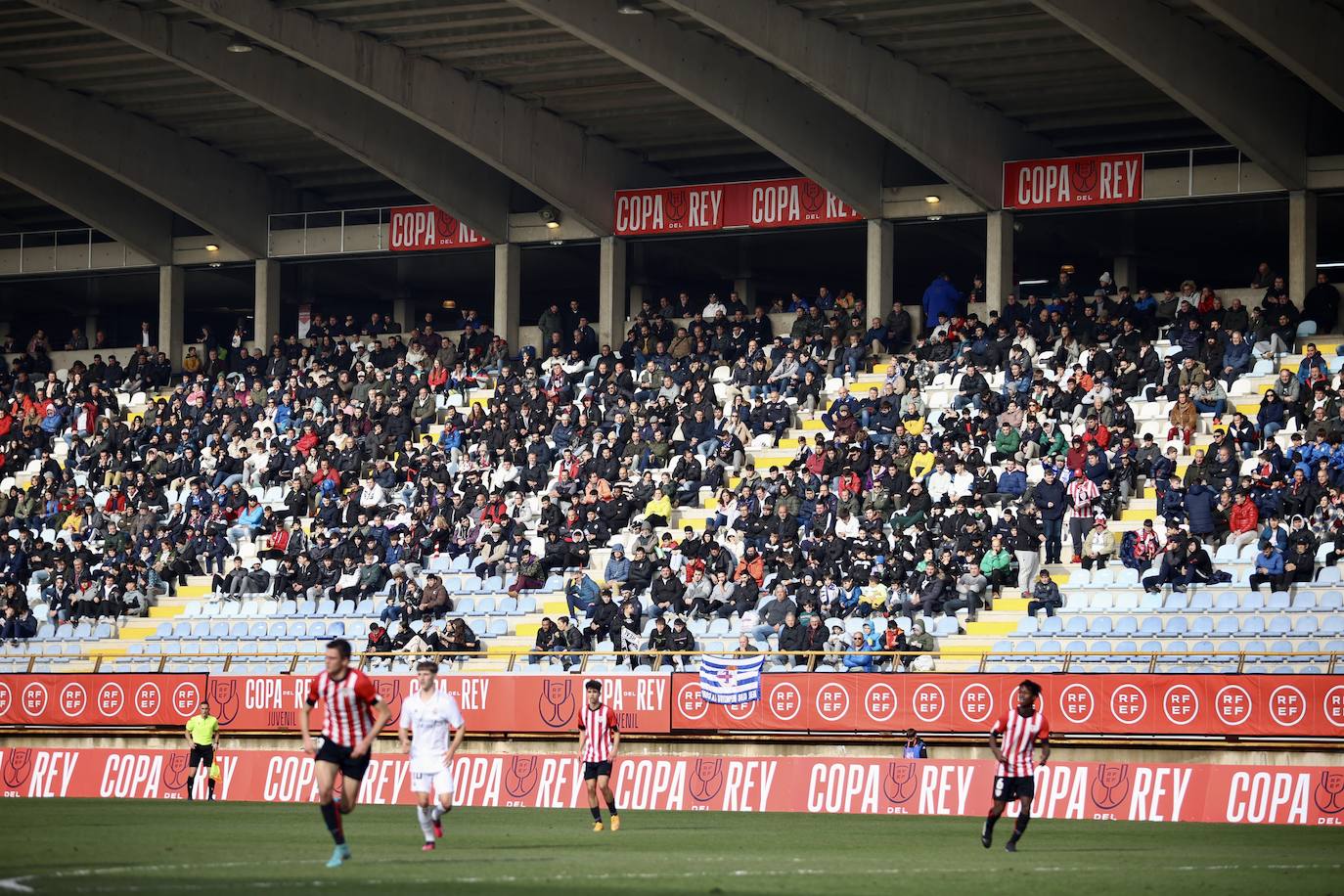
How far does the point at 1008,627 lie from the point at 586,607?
650 cm

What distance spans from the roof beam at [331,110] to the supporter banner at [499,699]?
12174mm

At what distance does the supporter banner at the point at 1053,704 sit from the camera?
2339cm

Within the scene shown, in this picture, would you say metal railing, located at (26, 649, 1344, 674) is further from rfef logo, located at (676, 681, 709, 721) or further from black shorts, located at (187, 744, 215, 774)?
black shorts, located at (187, 744, 215, 774)

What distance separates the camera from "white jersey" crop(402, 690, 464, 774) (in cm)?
1543

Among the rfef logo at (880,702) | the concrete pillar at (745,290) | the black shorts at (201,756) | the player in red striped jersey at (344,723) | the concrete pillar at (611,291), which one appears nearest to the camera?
the player in red striped jersey at (344,723)

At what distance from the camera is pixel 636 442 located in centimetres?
3512

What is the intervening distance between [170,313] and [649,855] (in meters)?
33.9

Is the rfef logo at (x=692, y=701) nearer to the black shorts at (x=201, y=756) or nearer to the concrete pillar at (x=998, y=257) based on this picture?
the black shorts at (x=201, y=756)

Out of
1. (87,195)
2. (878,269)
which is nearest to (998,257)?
(878,269)

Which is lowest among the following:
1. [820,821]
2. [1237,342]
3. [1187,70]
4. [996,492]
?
[820,821]

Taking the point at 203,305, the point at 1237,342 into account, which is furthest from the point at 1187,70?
the point at 203,305

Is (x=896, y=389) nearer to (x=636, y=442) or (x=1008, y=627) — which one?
(x=636, y=442)

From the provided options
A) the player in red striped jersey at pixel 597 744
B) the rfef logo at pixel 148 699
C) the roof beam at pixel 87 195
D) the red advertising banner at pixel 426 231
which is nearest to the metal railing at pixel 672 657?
the rfef logo at pixel 148 699

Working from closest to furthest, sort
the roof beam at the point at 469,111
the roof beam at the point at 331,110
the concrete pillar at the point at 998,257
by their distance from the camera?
1. the roof beam at the point at 469,111
2. the roof beam at the point at 331,110
3. the concrete pillar at the point at 998,257
